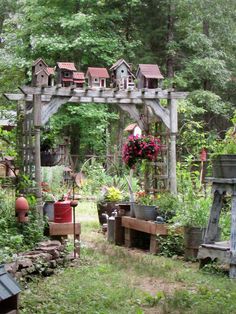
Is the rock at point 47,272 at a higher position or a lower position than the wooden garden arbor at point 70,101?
lower

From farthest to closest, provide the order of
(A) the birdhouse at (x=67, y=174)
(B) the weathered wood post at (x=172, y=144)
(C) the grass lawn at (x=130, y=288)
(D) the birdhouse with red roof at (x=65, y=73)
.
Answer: (A) the birdhouse at (x=67, y=174) < (B) the weathered wood post at (x=172, y=144) < (D) the birdhouse with red roof at (x=65, y=73) < (C) the grass lawn at (x=130, y=288)

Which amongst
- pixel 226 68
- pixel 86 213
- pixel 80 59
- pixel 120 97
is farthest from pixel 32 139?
pixel 226 68

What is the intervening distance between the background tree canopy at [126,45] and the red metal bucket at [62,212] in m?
8.65

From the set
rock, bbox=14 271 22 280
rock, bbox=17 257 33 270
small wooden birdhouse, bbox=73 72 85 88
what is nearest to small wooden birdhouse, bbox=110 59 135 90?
small wooden birdhouse, bbox=73 72 85 88

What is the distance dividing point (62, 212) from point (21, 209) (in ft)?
2.42

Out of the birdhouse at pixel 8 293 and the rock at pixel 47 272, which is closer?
the birdhouse at pixel 8 293

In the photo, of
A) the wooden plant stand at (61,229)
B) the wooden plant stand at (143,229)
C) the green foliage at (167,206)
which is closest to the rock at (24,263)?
the wooden plant stand at (61,229)

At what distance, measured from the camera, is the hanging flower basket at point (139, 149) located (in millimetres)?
8266

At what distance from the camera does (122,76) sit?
28.9ft

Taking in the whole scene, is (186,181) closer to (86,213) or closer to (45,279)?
(86,213)

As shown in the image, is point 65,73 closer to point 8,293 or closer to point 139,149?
point 139,149

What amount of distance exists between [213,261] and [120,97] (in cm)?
337

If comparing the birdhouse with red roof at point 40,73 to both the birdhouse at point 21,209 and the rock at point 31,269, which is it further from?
the rock at point 31,269

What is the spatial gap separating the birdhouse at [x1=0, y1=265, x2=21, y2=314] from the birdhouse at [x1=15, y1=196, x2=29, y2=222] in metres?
2.76
